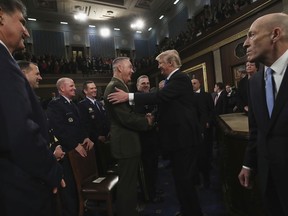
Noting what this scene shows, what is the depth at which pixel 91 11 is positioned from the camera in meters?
16.1

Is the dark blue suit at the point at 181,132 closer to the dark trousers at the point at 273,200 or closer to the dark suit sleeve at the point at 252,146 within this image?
the dark suit sleeve at the point at 252,146

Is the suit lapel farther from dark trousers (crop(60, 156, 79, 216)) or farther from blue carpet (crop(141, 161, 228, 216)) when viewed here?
dark trousers (crop(60, 156, 79, 216))

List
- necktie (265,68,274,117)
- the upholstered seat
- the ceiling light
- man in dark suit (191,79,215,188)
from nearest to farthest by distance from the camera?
necktie (265,68,274,117) < the upholstered seat < man in dark suit (191,79,215,188) < the ceiling light

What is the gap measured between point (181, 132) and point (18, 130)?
159 cm

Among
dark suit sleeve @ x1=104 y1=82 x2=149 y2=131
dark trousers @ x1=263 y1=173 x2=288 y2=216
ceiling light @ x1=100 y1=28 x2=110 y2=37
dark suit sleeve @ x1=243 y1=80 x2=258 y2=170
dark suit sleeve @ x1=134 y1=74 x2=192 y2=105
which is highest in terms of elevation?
ceiling light @ x1=100 y1=28 x2=110 y2=37

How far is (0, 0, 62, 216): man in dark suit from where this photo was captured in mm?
1055

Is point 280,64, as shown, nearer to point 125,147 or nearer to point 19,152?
point 19,152

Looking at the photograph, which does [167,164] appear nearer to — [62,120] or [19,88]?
[62,120]

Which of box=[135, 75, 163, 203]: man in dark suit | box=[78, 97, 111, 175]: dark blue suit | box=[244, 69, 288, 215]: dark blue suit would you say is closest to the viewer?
box=[244, 69, 288, 215]: dark blue suit

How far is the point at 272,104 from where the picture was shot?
1.37 m

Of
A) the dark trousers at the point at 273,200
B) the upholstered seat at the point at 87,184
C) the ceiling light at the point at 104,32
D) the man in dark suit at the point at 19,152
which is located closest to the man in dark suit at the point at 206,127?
the upholstered seat at the point at 87,184

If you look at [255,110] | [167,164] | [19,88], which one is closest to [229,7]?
[167,164]

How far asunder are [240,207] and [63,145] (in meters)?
2.09

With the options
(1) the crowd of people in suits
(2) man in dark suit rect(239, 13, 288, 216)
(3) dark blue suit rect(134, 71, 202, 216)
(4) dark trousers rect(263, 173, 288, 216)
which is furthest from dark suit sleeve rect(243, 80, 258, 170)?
(3) dark blue suit rect(134, 71, 202, 216)
